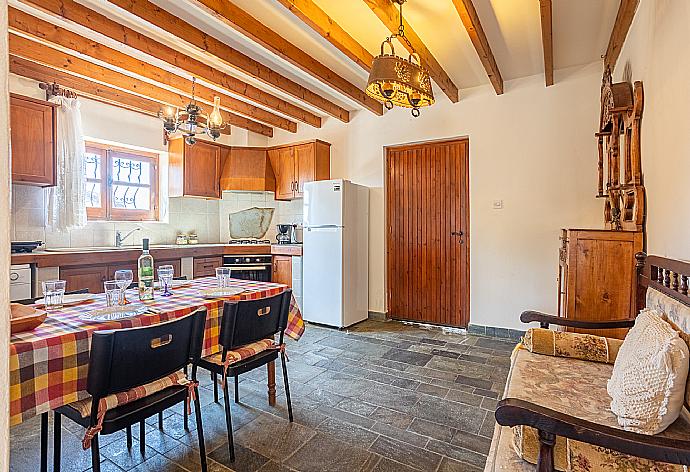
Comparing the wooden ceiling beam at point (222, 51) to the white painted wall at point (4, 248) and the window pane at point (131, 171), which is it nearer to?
the window pane at point (131, 171)

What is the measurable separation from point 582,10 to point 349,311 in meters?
3.49

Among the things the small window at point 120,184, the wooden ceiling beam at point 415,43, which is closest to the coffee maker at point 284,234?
the small window at point 120,184

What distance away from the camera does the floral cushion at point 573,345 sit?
1.98 m

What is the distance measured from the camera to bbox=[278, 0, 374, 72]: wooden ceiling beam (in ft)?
8.35

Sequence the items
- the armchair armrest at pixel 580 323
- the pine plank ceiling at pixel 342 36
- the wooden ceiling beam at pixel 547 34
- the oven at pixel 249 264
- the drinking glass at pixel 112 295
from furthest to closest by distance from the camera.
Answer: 1. the oven at pixel 249 264
2. the pine plank ceiling at pixel 342 36
3. the wooden ceiling beam at pixel 547 34
4. the armchair armrest at pixel 580 323
5. the drinking glass at pixel 112 295

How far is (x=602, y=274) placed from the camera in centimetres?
232

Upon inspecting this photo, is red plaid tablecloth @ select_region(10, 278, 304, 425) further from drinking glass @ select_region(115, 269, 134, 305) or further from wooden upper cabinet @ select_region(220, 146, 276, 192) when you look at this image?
wooden upper cabinet @ select_region(220, 146, 276, 192)

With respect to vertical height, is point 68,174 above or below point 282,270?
above

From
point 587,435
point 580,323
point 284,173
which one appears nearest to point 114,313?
point 587,435

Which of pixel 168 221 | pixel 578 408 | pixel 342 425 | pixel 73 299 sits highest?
pixel 168 221

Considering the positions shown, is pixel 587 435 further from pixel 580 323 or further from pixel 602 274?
pixel 602 274

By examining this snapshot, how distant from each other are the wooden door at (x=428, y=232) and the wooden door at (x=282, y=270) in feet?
4.16

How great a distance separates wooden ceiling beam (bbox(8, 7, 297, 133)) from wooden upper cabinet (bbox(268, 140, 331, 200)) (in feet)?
2.37

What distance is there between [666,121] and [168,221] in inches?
204
